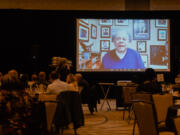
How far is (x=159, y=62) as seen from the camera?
40.2 feet

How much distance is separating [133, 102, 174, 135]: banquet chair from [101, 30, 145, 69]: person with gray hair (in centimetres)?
822

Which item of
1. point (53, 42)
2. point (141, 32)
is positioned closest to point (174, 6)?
point (141, 32)

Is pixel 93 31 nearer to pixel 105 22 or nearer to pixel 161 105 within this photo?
pixel 105 22

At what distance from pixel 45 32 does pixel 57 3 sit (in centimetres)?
132

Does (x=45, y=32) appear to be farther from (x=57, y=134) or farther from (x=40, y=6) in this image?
(x=57, y=134)

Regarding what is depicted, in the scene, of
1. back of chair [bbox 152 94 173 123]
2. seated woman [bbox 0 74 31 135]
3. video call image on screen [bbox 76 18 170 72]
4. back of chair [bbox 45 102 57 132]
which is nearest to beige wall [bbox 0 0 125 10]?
video call image on screen [bbox 76 18 170 72]

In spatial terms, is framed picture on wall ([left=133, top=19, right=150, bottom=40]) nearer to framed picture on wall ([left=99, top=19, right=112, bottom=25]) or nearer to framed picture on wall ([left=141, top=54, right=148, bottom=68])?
framed picture on wall ([left=141, top=54, right=148, bottom=68])

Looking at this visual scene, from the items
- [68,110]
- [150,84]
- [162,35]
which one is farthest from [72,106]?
[162,35]

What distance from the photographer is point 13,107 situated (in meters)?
2.82

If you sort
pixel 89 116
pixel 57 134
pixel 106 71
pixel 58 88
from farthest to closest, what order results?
pixel 106 71
pixel 89 116
pixel 57 134
pixel 58 88

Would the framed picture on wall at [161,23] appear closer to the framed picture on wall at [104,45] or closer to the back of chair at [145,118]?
the framed picture on wall at [104,45]

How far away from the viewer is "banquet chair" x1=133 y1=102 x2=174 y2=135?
3324 millimetres

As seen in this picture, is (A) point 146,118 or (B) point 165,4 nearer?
(A) point 146,118

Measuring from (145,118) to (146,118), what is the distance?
0.03m
